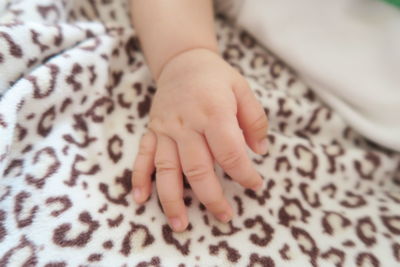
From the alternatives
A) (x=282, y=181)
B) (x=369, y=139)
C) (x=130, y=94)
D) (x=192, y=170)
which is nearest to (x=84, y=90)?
(x=130, y=94)

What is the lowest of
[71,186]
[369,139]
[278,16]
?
[71,186]

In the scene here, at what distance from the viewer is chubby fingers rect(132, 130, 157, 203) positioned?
55cm

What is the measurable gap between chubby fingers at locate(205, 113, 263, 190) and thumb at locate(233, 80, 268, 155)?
0.04m

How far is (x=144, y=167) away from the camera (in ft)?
1.85

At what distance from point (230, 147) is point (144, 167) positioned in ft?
0.42

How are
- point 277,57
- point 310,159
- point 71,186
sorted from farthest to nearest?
point 277,57 → point 310,159 → point 71,186

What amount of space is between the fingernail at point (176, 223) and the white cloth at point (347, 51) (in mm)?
359

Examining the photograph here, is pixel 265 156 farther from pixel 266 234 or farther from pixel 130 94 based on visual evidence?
pixel 130 94

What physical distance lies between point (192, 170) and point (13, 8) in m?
0.38

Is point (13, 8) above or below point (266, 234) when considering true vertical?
above

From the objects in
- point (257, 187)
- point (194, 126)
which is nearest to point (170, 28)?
point (194, 126)

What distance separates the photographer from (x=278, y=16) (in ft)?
2.38

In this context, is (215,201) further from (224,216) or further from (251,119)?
(251,119)

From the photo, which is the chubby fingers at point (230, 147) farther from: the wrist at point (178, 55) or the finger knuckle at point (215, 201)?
the wrist at point (178, 55)
